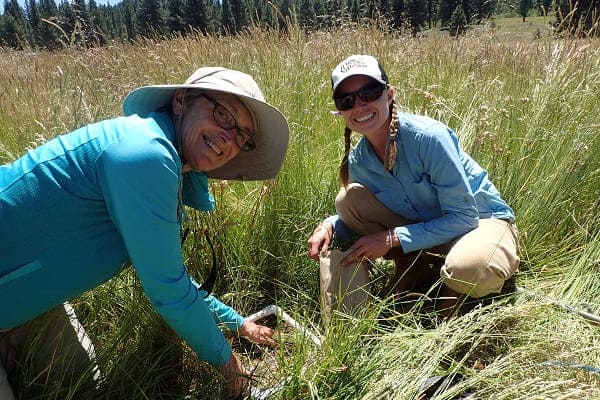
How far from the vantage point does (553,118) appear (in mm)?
2514

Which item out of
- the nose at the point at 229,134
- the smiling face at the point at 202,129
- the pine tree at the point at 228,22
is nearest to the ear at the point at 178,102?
the smiling face at the point at 202,129

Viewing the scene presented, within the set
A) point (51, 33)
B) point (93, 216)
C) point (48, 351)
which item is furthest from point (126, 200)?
point (51, 33)

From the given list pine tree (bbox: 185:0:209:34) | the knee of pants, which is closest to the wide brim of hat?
the knee of pants

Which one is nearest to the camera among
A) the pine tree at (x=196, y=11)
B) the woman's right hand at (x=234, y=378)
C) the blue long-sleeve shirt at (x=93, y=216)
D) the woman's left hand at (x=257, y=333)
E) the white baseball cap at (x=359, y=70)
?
the blue long-sleeve shirt at (x=93, y=216)

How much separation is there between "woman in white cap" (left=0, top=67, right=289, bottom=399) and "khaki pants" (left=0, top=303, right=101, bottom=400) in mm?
130

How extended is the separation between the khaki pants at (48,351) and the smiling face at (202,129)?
2.55 ft

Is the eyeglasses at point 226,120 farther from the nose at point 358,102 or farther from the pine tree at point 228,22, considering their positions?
the pine tree at point 228,22

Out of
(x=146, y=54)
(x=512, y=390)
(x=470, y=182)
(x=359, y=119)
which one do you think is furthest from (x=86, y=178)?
(x=146, y=54)

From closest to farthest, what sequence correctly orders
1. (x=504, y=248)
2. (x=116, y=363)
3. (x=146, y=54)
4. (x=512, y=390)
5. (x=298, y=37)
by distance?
(x=512, y=390), (x=116, y=363), (x=504, y=248), (x=298, y=37), (x=146, y=54)

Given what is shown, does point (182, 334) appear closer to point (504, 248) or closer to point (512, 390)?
point (512, 390)

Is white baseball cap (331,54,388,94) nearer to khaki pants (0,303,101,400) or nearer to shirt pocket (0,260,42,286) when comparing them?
shirt pocket (0,260,42,286)

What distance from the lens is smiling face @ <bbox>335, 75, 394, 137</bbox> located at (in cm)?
183

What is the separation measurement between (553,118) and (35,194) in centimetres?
258

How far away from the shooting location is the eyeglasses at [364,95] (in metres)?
1.80
